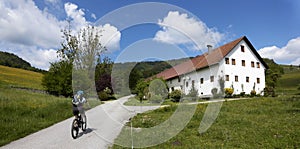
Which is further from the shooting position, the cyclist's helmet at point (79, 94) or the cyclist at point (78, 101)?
the cyclist at point (78, 101)

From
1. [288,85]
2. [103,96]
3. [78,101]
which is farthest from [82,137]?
[288,85]

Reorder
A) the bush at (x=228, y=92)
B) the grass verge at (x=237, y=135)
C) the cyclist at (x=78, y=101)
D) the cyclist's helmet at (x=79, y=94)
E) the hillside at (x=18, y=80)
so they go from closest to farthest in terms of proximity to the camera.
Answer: the grass verge at (x=237, y=135) < the cyclist's helmet at (x=79, y=94) < the cyclist at (x=78, y=101) < the bush at (x=228, y=92) < the hillside at (x=18, y=80)

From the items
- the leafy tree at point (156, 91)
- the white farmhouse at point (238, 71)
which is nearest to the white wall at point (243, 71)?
the white farmhouse at point (238, 71)

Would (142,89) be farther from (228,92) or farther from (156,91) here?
(228,92)

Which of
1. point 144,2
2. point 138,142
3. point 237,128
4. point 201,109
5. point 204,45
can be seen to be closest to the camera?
point 144,2

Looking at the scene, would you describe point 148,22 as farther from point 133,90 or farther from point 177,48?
point 133,90

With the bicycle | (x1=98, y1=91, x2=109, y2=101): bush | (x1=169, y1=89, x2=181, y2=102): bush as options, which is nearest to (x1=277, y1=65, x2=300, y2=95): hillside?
(x1=169, y1=89, x2=181, y2=102): bush

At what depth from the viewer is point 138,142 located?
23.9 ft

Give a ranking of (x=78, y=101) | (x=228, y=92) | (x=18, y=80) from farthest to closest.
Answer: (x=18, y=80) → (x=228, y=92) → (x=78, y=101)

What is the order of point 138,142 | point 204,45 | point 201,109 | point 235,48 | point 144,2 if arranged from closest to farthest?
point 144,2 → point 204,45 → point 138,142 → point 201,109 → point 235,48

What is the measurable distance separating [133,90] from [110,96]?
755mm

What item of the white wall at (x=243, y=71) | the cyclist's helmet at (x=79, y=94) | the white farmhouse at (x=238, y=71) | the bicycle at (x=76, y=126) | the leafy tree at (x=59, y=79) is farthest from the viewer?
the white wall at (x=243, y=71)

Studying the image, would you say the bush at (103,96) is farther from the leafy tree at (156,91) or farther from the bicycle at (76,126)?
the bicycle at (76,126)

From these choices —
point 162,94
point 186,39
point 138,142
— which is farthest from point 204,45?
point 138,142
